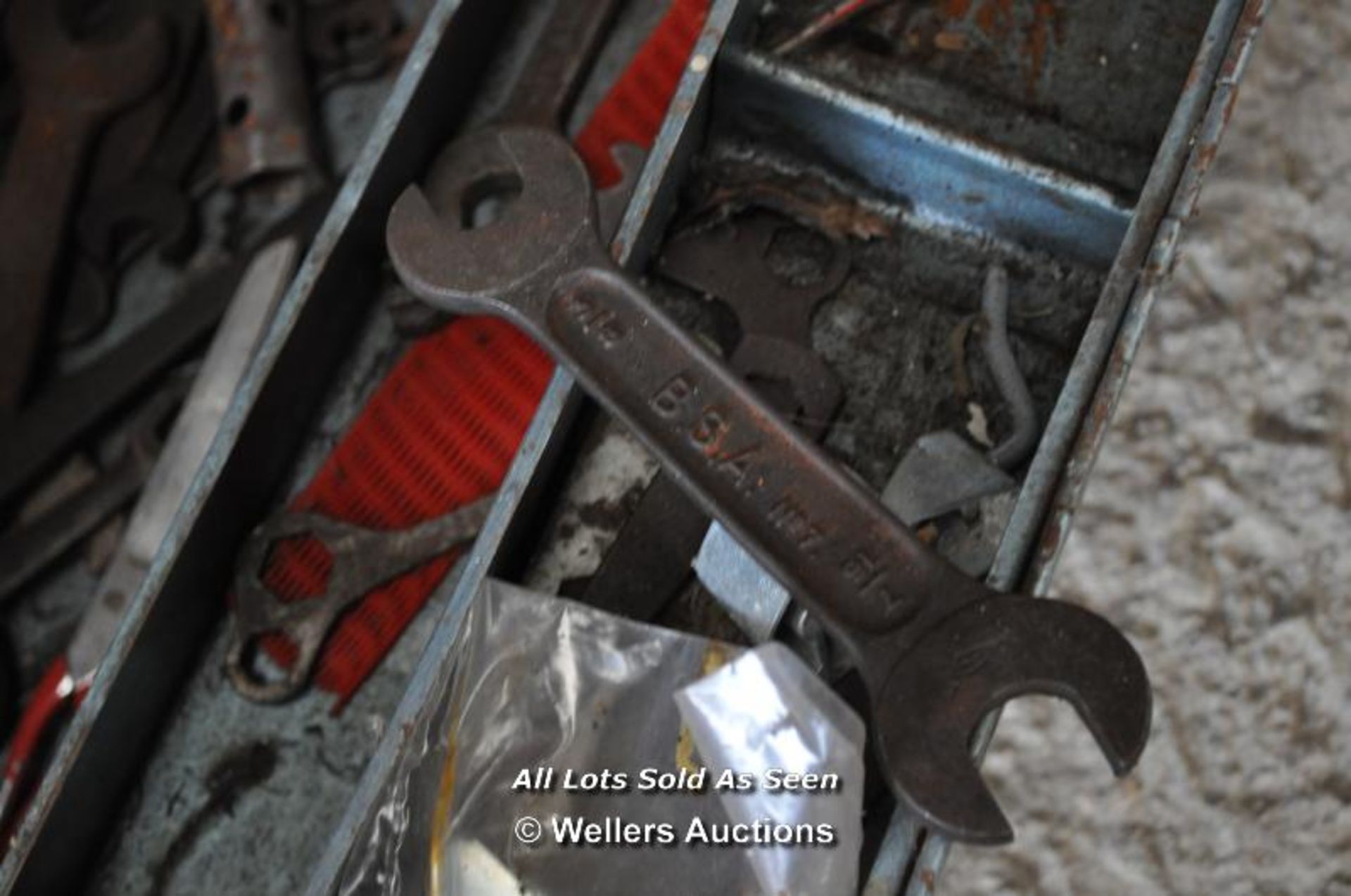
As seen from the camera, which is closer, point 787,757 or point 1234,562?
point 787,757

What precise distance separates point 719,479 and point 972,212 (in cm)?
32

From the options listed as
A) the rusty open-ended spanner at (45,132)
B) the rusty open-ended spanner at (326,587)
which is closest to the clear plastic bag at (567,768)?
the rusty open-ended spanner at (326,587)

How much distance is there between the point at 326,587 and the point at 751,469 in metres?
0.40

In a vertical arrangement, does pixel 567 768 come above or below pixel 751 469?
below

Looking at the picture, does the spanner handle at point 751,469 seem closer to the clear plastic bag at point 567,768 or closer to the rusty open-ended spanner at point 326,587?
the clear plastic bag at point 567,768

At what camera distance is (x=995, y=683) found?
0.81 meters

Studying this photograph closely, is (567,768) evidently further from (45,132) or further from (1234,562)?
(45,132)

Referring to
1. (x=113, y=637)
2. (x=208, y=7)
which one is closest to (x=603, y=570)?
(x=113, y=637)

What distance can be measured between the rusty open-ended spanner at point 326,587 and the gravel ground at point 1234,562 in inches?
23.7

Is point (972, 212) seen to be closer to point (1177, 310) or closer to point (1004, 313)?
point (1004, 313)

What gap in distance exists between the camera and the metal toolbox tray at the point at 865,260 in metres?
0.89

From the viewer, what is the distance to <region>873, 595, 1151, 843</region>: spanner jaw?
2.60 feet

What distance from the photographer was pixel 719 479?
85 centimetres

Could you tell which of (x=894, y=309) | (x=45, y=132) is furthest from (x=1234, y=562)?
(x=45, y=132)
